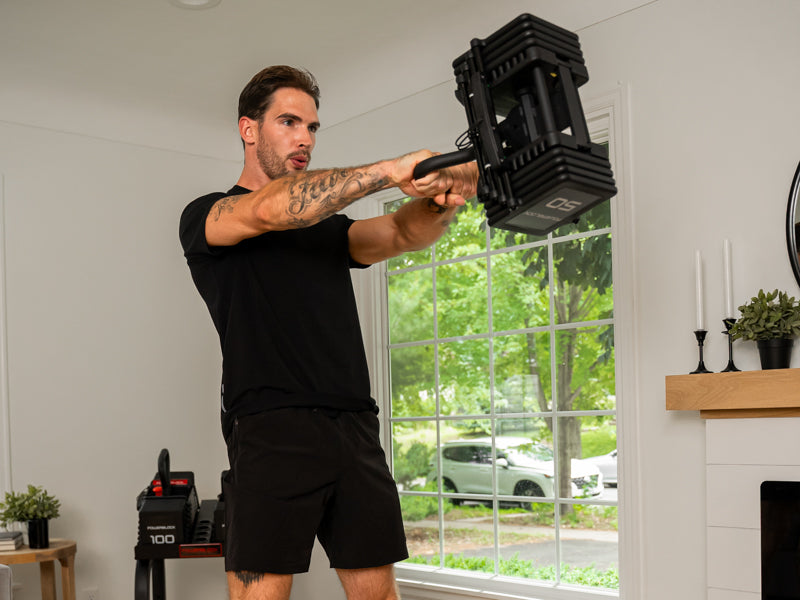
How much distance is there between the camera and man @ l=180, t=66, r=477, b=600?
1608mm

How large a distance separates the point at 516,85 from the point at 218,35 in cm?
258

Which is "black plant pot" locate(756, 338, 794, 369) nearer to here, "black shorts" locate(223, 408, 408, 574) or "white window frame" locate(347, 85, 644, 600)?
"white window frame" locate(347, 85, 644, 600)

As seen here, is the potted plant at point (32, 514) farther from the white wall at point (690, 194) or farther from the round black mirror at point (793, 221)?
the round black mirror at point (793, 221)

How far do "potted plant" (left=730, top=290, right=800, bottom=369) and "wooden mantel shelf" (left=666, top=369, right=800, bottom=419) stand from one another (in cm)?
6

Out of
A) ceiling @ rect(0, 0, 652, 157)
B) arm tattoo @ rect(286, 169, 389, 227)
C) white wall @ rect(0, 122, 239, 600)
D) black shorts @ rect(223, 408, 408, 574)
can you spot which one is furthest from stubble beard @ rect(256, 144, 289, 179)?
white wall @ rect(0, 122, 239, 600)

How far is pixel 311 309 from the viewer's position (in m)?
1.74

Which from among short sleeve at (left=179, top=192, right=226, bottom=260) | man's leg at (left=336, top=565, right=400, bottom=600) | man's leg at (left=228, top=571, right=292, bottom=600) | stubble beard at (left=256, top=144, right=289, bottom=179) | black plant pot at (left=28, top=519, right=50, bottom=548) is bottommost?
black plant pot at (left=28, top=519, right=50, bottom=548)

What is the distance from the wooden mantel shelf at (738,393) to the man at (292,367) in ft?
3.67

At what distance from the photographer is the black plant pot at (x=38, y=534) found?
345cm

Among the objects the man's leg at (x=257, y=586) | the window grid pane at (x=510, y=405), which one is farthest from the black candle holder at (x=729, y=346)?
the man's leg at (x=257, y=586)

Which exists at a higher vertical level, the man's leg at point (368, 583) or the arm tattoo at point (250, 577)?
the arm tattoo at point (250, 577)

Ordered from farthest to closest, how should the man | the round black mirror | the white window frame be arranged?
the white window frame < the round black mirror < the man

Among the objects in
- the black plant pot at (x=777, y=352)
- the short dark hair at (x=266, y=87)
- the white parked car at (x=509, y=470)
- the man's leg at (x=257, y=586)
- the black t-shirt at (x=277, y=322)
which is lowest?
the white parked car at (x=509, y=470)

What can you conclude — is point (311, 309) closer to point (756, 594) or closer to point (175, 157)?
point (756, 594)
